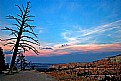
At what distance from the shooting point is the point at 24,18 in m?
29.2

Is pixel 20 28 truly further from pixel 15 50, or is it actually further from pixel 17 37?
pixel 15 50

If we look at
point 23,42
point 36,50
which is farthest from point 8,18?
point 36,50

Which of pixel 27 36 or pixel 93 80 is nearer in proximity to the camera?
pixel 93 80

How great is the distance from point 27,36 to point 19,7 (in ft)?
14.0

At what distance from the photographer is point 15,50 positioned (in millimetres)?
29109

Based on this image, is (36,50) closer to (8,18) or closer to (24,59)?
(8,18)

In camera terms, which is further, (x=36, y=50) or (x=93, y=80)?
(x=36, y=50)

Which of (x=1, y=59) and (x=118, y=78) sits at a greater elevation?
(x=1, y=59)

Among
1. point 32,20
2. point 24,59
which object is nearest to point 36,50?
point 32,20

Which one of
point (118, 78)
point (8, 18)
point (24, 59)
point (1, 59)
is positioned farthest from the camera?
point (24, 59)

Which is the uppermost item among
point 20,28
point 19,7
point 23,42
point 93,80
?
point 19,7

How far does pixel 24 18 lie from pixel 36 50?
4.97 metres

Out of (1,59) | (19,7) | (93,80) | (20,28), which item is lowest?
(93,80)

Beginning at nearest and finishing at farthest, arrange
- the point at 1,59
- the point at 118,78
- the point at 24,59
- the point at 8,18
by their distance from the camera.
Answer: the point at 118,78
the point at 8,18
the point at 1,59
the point at 24,59
